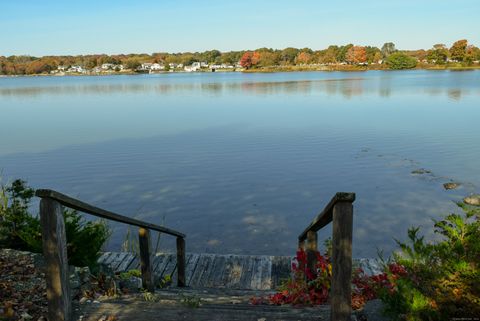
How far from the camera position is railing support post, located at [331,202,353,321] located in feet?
10.4

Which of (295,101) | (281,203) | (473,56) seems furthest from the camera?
(473,56)

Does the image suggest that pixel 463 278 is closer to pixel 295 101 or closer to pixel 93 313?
pixel 93 313

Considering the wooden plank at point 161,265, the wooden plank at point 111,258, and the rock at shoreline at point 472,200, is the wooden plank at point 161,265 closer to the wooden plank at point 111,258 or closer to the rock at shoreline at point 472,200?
the wooden plank at point 111,258

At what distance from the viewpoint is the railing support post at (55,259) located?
3525 mm

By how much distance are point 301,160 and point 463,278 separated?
16.8m

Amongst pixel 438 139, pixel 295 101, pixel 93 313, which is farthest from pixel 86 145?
pixel 295 101

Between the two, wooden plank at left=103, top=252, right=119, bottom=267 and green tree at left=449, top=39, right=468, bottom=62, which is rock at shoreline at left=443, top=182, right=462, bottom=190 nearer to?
wooden plank at left=103, top=252, right=119, bottom=267

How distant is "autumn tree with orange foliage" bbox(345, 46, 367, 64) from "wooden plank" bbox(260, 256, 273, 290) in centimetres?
18993

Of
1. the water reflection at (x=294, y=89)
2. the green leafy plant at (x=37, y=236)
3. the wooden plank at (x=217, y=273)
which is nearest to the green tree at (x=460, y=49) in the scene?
the water reflection at (x=294, y=89)

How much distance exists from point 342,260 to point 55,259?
239cm

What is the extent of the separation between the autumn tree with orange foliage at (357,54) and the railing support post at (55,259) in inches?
7668

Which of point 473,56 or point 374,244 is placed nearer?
point 374,244

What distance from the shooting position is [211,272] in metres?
8.38

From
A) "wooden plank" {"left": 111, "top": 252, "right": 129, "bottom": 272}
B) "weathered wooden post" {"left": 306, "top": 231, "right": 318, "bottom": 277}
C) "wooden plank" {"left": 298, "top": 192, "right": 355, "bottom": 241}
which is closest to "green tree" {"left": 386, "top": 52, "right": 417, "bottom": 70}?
"wooden plank" {"left": 111, "top": 252, "right": 129, "bottom": 272}
